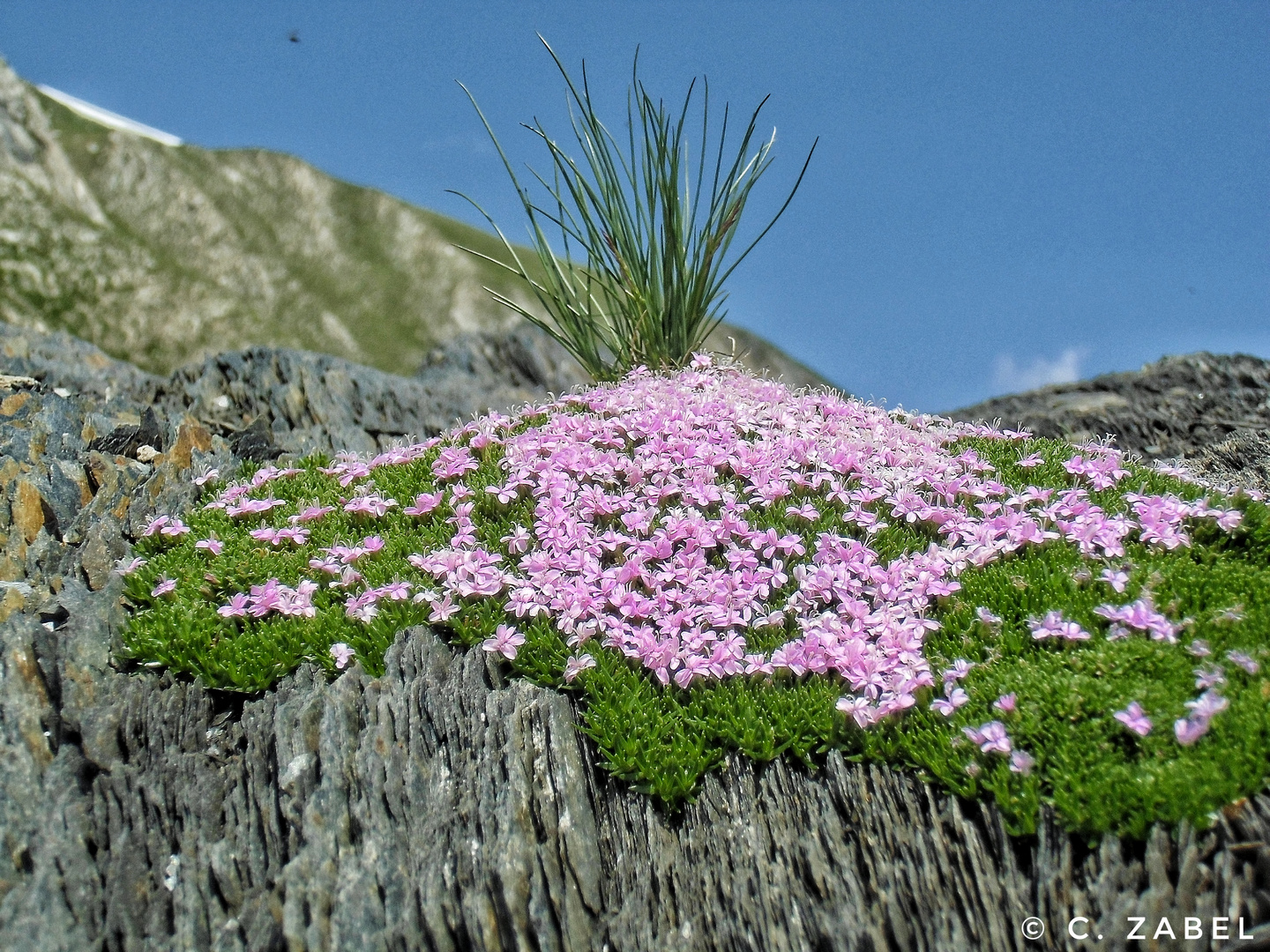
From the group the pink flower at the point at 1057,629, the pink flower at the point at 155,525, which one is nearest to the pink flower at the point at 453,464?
the pink flower at the point at 155,525

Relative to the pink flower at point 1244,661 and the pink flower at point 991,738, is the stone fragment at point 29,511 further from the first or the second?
the pink flower at point 1244,661

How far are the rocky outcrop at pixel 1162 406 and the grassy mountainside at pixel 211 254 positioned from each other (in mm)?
98618

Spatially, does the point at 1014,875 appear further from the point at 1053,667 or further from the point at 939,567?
the point at 939,567

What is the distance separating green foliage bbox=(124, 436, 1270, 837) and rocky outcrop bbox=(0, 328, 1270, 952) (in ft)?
0.49

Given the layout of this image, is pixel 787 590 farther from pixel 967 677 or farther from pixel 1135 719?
pixel 1135 719

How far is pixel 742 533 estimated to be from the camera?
6.15 metres

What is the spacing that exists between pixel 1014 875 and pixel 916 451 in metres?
3.90

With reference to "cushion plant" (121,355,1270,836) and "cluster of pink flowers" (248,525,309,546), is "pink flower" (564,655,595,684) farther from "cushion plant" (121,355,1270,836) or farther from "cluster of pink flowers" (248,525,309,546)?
"cluster of pink flowers" (248,525,309,546)

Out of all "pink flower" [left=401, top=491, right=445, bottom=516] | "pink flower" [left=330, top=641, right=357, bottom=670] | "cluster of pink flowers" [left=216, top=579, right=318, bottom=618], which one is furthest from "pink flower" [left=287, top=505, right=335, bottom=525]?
"pink flower" [left=330, top=641, right=357, bottom=670]

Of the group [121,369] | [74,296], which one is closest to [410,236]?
[74,296]

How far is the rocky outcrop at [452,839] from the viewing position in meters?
4.09

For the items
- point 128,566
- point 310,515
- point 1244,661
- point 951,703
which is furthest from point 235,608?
point 1244,661

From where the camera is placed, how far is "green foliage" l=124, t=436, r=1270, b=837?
Result: 4246 millimetres

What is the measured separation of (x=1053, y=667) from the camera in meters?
4.88
